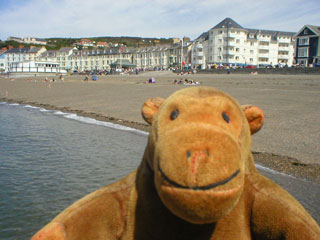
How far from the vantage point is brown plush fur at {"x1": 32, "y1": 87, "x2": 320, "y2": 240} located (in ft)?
5.83

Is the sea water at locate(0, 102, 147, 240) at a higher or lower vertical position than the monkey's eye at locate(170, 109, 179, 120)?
lower

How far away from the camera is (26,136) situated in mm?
12461

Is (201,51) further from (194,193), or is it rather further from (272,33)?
(194,193)

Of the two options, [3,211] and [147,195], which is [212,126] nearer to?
[147,195]

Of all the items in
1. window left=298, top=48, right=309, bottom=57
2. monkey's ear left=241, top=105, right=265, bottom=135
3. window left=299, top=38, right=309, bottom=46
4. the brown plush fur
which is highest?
window left=299, top=38, right=309, bottom=46

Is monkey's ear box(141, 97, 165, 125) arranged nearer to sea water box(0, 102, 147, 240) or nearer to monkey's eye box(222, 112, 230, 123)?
monkey's eye box(222, 112, 230, 123)

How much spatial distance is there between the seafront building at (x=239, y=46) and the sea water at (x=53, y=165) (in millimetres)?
71613

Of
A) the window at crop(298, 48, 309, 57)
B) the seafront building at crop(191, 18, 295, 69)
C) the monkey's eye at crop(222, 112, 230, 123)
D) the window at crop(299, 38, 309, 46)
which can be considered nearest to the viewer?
the monkey's eye at crop(222, 112, 230, 123)

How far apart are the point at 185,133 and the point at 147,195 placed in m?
0.66

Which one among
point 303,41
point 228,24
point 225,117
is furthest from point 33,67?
point 225,117

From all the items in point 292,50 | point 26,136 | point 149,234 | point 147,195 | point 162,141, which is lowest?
point 26,136

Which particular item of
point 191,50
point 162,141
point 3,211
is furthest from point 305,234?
point 191,50

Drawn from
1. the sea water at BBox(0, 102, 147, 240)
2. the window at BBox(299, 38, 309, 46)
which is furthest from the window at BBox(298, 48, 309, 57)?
the sea water at BBox(0, 102, 147, 240)

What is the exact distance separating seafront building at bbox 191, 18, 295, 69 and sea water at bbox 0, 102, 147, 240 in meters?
71.6
